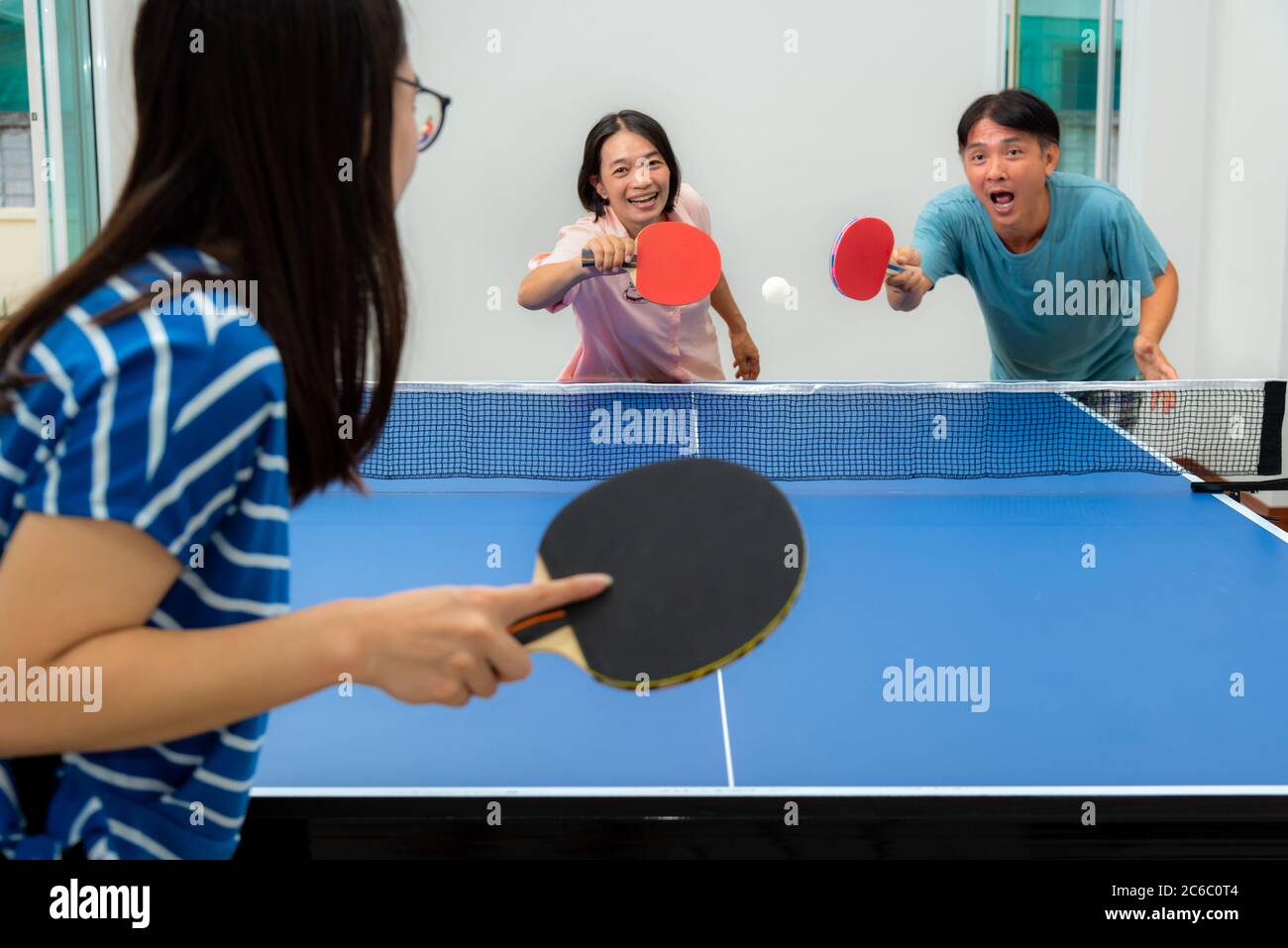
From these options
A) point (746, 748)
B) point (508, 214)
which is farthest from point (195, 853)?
point (508, 214)

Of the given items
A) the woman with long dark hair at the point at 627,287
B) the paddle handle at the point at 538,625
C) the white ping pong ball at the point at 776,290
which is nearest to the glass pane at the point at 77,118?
the woman with long dark hair at the point at 627,287

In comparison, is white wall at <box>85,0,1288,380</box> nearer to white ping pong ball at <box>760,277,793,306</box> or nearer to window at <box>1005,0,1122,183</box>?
window at <box>1005,0,1122,183</box>

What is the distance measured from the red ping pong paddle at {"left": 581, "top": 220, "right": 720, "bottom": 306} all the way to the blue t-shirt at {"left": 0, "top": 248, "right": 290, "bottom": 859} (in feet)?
8.59

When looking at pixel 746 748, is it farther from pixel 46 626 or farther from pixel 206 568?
pixel 46 626

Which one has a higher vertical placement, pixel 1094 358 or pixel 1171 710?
pixel 1094 358

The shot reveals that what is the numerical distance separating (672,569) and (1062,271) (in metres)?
3.26

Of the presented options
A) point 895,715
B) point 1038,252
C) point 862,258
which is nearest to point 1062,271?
point 1038,252

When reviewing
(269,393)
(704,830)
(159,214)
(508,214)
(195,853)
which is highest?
(508,214)

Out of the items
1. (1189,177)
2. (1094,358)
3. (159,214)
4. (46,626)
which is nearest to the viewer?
(46,626)

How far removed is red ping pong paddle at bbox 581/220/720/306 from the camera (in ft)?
11.5

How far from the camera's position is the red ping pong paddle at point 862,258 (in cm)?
365

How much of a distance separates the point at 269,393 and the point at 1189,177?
262 inches

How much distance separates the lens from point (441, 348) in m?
7.48

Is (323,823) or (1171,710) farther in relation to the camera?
(1171,710)
